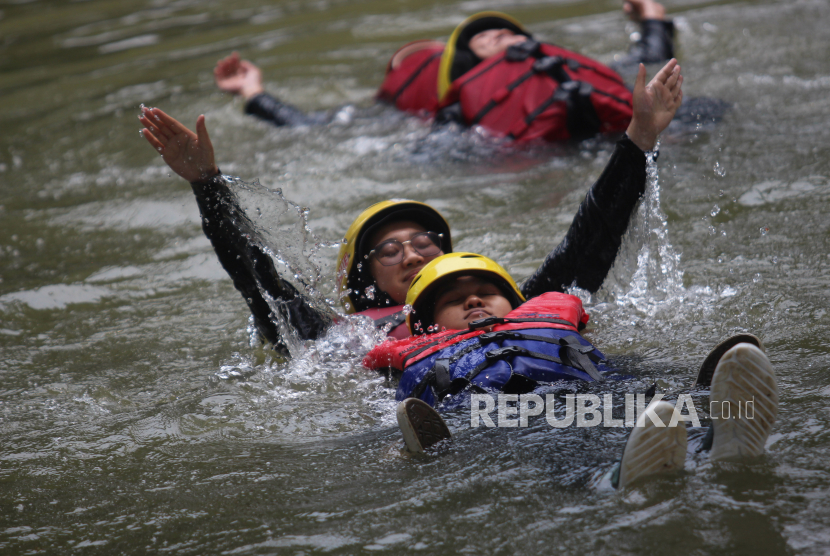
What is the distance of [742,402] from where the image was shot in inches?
86.5

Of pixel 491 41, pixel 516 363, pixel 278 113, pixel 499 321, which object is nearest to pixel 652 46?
pixel 491 41

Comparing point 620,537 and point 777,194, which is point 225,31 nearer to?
point 777,194

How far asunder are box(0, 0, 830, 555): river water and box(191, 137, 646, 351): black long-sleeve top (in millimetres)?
180

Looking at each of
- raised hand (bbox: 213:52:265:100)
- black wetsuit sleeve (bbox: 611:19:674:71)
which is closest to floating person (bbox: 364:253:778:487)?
black wetsuit sleeve (bbox: 611:19:674:71)

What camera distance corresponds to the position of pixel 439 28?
34.0 ft

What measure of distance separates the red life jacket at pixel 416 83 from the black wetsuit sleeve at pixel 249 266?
12.2 feet

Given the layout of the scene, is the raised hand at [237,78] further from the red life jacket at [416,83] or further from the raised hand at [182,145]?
the raised hand at [182,145]

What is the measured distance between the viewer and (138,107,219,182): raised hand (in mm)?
3484

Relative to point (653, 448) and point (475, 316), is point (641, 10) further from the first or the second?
point (653, 448)

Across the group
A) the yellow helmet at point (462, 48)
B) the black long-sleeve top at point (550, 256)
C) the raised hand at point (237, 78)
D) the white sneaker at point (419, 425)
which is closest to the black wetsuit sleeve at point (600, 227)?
the black long-sleeve top at point (550, 256)

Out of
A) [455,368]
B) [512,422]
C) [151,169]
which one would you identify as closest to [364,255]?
[455,368]

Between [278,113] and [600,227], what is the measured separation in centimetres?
463

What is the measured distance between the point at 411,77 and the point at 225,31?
16.8 ft

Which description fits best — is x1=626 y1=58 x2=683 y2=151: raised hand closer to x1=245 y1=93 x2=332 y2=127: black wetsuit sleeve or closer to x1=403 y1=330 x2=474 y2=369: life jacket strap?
x1=403 y1=330 x2=474 y2=369: life jacket strap
